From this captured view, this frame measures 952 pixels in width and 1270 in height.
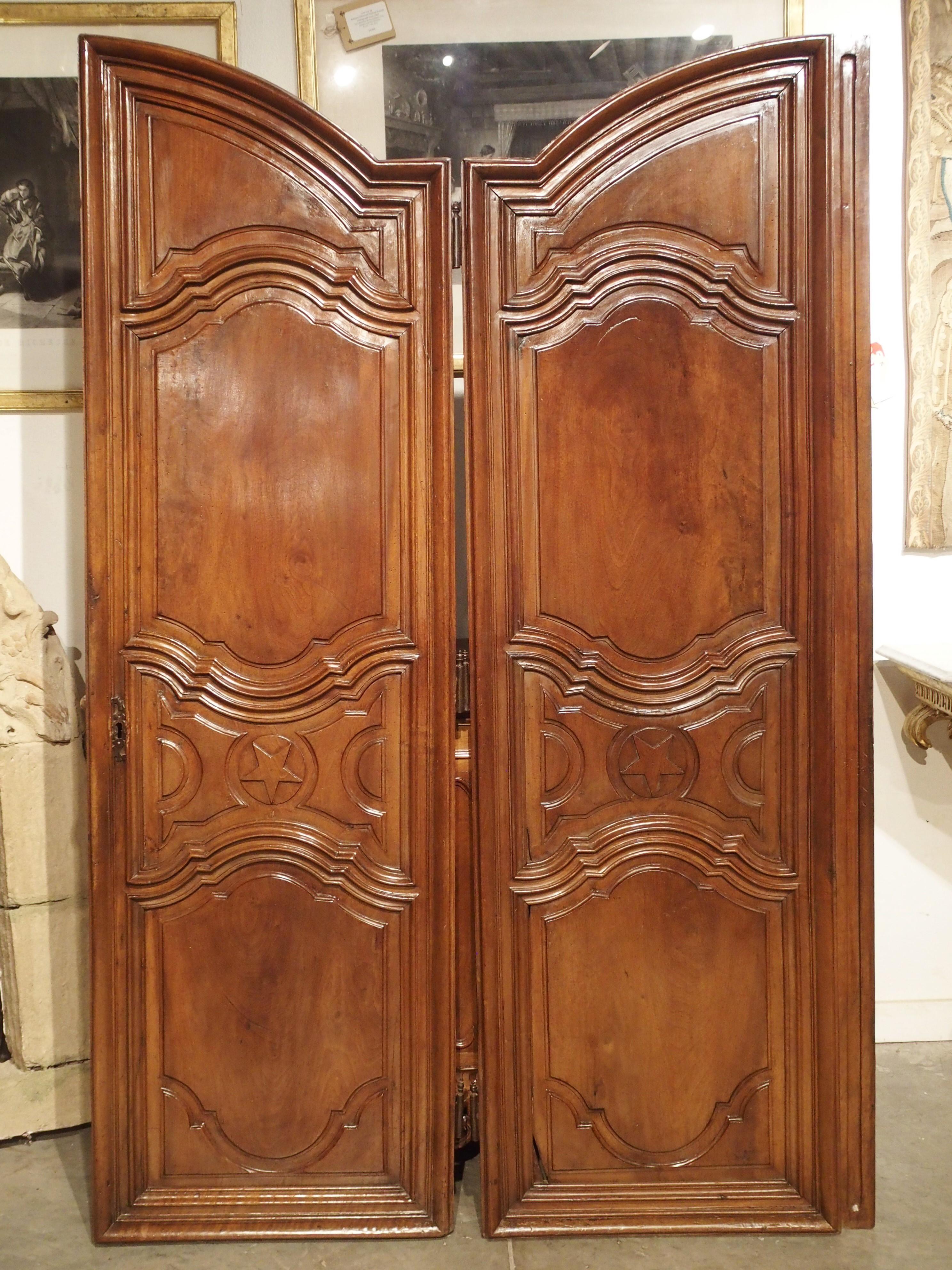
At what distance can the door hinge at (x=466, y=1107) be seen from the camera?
1.88 metres

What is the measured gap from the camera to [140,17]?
7.18ft

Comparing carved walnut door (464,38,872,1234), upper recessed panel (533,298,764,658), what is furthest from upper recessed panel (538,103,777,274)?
upper recessed panel (533,298,764,658)

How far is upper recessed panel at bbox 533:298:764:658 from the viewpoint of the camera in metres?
1.75

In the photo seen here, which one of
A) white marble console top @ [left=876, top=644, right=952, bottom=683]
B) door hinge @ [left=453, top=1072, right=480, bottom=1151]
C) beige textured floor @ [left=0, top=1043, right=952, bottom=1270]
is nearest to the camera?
beige textured floor @ [left=0, top=1043, right=952, bottom=1270]

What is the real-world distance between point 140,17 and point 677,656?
2092 millimetres

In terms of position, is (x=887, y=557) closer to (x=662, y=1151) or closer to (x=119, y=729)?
(x=662, y=1151)

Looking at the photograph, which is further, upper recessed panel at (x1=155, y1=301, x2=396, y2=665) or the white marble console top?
the white marble console top

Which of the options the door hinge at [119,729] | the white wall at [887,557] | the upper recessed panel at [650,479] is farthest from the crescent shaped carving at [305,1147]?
the white wall at [887,557]

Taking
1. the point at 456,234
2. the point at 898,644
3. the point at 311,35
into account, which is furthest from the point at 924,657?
the point at 311,35

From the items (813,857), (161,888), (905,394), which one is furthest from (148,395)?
(905,394)

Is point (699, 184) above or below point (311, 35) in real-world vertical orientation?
below

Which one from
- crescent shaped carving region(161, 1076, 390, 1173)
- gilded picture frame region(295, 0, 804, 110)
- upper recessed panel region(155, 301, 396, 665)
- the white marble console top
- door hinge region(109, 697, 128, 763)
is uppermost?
gilded picture frame region(295, 0, 804, 110)

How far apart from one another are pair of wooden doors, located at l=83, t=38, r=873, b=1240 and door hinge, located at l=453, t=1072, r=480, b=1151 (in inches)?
3.3

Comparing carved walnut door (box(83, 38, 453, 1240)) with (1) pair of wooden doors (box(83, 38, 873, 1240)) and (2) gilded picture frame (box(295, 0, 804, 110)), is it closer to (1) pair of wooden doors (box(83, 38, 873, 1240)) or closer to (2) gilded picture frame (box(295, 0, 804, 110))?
(1) pair of wooden doors (box(83, 38, 873, 1240))
